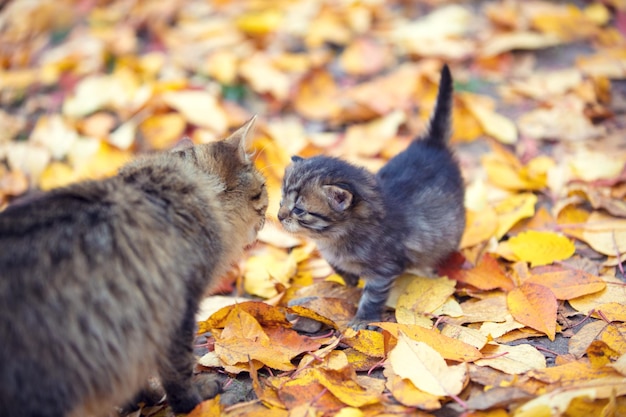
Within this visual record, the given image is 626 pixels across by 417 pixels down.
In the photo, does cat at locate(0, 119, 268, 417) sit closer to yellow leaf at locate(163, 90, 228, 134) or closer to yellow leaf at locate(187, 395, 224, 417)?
yellow leaf at locate(187, 395, 224, 417)

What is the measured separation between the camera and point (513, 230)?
409cm

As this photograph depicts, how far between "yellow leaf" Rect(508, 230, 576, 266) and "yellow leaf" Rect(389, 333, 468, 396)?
3.82ft

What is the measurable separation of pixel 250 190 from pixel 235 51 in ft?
10.8

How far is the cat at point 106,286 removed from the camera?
88.5 inches

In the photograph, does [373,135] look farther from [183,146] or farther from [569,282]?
[569,282]

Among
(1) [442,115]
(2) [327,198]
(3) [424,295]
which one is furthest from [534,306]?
(1) [442,115]

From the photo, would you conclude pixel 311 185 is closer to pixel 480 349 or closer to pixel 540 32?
pixel 480 349

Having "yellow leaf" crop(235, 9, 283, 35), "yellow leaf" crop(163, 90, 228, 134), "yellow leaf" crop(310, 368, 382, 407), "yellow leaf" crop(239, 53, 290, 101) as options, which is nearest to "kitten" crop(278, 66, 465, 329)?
"yellow leaf" crop(310, 368, 382, 407)

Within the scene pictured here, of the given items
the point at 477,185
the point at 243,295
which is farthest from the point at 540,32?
the point at 243,295

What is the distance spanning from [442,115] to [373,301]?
4.41 feet

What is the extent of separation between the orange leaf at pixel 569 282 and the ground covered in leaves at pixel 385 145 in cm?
1

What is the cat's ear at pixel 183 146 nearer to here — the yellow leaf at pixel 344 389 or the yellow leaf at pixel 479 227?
the yellow leaf at pixel 344 389

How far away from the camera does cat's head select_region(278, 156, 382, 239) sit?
11.3 feet

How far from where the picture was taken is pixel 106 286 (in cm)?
238
